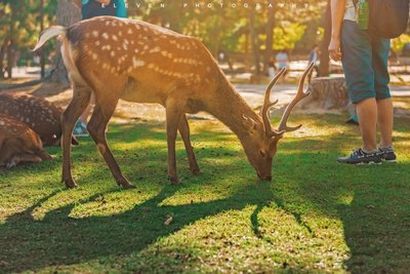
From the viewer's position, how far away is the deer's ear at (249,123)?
18.7ft

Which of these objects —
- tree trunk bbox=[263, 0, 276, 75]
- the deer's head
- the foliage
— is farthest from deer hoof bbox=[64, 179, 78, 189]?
the foliage

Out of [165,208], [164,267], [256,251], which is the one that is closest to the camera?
[164,267]

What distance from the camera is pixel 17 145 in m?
6.11

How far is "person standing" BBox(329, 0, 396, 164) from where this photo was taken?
5.90 metres

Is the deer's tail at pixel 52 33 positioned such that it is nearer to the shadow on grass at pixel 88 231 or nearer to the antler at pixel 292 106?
the shadow on grass at pixel 88 231

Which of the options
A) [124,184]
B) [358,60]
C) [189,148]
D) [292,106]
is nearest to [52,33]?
[124,184]

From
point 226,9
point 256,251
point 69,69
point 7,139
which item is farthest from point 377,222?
point 226,9

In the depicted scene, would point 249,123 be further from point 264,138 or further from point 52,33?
point 52,33

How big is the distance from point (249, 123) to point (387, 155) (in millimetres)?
1343

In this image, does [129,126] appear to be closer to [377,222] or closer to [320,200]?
[320,200]

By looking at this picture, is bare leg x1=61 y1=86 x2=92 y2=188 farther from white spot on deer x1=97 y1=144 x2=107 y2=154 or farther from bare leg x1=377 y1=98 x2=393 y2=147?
bare leg x1=377 y1=98 x2=393 y2=147

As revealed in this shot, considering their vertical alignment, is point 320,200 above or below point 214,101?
below

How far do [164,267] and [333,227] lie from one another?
1.22 meters

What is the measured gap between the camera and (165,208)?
4.59m
